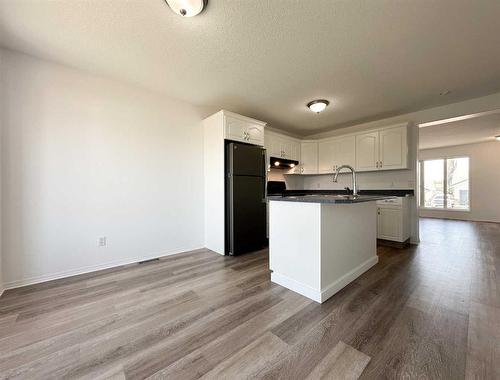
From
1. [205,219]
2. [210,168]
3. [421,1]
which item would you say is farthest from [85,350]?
[421,1]

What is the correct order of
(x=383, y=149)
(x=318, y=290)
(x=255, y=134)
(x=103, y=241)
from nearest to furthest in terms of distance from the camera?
(x=318, y=290) < (x=103, y=241) < (x=255, y=134) < (x=383, y=149)

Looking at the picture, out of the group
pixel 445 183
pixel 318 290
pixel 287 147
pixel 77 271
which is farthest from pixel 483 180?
pixel 77 271

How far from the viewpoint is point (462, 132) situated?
16.8ft

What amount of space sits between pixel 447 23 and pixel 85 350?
12.4ft

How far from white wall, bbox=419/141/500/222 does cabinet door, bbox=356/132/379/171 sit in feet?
15.8

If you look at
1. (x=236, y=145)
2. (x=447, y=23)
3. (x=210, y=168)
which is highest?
(x=447, y=23)

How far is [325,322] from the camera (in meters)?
1.59

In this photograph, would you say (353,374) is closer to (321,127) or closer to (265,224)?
(265,224)

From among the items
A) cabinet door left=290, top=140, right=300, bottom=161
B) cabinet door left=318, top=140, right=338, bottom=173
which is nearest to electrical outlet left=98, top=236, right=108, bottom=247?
cabinet door left=290, top=140, right=300, bottom=161

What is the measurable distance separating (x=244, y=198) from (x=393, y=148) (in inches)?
119

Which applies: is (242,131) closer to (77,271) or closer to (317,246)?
(317,246)

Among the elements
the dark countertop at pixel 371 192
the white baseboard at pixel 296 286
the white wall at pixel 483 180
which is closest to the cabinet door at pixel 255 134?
the dark countertop at pixel 371 192

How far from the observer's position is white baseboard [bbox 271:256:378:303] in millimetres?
1893

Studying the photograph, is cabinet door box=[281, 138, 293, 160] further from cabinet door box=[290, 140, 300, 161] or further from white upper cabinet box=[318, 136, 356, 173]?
white upper cabinet box=[318, 136, 356, 173]
